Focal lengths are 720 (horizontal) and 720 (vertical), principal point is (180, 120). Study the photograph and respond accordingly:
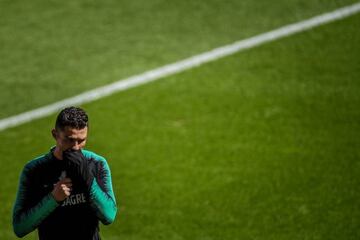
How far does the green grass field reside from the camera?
6.08 metres

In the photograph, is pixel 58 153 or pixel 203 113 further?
pixel 203 113

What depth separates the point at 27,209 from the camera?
3426 mm

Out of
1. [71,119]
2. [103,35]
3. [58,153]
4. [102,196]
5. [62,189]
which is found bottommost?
[102,196]

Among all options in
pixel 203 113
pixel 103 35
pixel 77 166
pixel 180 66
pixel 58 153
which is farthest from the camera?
pixel 103 35

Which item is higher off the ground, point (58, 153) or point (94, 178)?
point (58, 153)

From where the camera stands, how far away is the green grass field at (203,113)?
608cm

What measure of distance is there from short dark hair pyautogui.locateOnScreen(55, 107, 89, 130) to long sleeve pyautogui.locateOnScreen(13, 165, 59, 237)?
0.31m

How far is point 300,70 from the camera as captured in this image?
318 inches

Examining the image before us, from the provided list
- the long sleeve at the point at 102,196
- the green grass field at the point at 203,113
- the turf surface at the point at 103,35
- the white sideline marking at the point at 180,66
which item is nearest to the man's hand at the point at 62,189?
the long sleeve at the point at 102,196

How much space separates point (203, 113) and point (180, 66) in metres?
1.01

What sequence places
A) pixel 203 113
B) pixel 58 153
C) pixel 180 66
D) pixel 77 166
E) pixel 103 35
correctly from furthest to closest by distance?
pixel 103 35 < pixel 180 66 < pixel 203 113 < pixel 58 153 < pixel 77 166

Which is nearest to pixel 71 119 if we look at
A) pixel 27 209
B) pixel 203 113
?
pixel 27 209

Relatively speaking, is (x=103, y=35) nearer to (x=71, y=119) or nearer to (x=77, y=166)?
(x=71, y=119)

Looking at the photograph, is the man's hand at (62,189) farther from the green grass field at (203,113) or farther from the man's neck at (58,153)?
the green grass field at (203,113)
